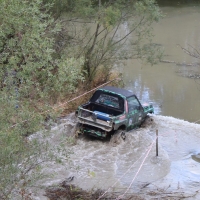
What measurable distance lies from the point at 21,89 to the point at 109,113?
232 inches

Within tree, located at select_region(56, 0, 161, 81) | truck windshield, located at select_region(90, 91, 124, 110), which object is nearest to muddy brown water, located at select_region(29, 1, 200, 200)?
truck windshield, located at select_region(90, 91, 124, 110)

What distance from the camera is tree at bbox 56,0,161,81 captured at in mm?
14344

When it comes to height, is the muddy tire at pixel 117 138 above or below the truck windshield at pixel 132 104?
below

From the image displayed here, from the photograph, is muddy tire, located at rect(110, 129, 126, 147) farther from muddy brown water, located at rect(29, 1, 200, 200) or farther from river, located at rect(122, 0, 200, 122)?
river, located at rect(122, 0, 200, 122)

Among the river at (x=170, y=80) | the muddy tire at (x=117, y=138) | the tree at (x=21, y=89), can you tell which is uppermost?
the tree at (x=21, y=89)

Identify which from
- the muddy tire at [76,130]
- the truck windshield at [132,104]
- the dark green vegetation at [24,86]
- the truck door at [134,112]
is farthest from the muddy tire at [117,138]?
the dark green vegetation at [24,86]

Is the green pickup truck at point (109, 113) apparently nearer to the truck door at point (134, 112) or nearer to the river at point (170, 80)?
the truck door at point (134, 112)

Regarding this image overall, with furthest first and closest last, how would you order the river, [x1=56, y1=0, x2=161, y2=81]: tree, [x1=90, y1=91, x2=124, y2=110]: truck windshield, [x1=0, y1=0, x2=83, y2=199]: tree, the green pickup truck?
the river < [x1=56, y1=0, x2=161, y2=81]: tree < [x1=90, y1=91, x2=124, y2=110]: truck windshield < the green pickup truck < [x1=0, y1=0, x2=83, y2=199]: tree

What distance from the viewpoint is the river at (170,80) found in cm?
1619

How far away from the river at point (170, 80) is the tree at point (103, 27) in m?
1.58


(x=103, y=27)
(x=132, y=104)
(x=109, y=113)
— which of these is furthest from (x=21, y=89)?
(x=103, y=27)

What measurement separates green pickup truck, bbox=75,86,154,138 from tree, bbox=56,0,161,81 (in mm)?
2710

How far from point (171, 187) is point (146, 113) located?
154 inches

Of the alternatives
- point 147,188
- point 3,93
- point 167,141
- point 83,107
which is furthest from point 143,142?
point 3,93
